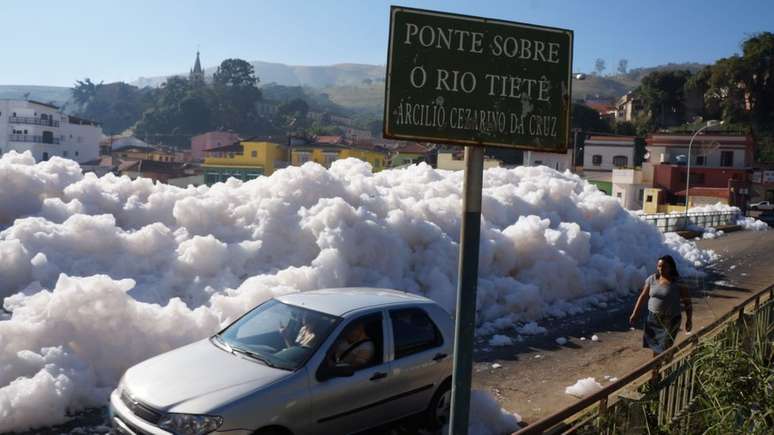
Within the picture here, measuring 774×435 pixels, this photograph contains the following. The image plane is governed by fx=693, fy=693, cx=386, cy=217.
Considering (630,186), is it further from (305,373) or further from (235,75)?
(235,75)

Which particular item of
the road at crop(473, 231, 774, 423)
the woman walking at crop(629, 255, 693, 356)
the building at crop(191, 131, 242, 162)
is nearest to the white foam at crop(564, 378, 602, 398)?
the road at crop(473, 231, 774, 423)

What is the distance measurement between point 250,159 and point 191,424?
182 ft

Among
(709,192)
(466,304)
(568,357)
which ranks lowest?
(568,357)

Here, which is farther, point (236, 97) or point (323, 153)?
point (236, 97)

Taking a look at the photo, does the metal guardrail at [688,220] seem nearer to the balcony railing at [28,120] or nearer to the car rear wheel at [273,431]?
the car rear wheel at [273,431]

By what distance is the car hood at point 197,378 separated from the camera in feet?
17.2

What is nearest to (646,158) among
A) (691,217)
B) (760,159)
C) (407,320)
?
(760,159)

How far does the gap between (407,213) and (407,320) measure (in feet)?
21.4

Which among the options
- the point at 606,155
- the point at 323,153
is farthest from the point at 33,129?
the point at 606,155

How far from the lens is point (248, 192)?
13.1 m

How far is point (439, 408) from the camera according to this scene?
275 inches

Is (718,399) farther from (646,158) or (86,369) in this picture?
(646,158)

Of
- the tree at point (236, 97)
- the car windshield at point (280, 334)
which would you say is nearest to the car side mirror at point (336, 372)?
the car windshield at point (280, 334)

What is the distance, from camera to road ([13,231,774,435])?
785 cm
